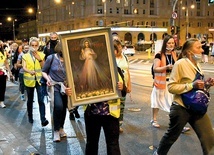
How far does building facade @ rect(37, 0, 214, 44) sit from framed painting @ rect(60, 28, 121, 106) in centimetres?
8615

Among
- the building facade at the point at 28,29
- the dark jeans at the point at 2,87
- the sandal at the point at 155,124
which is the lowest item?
the sandal at the point at 155,124

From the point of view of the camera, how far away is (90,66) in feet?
12.3

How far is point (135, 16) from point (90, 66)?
320ft

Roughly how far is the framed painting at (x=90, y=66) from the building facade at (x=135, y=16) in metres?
86.2

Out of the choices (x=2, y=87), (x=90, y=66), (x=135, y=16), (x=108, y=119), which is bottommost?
(x=2, y=87)

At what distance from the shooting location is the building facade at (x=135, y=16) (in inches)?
3760

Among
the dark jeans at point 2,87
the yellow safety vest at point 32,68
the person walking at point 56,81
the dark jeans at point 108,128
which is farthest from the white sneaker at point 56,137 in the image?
the dark jeans at point 2,87

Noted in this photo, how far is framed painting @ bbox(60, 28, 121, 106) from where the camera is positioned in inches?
146

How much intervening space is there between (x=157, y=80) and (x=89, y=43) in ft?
11.2

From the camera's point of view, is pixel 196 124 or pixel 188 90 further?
pixel 196 124

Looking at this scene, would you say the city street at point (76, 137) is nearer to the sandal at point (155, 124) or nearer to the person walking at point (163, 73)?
the sandal at point (155, 124)

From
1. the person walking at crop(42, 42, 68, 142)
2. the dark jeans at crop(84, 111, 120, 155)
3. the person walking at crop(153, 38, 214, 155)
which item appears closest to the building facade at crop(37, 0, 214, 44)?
the person walking at crop(42, 42, 68, 142)

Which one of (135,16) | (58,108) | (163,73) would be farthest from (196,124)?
(135,16)

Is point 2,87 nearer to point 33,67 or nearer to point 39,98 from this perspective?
point 33,67
